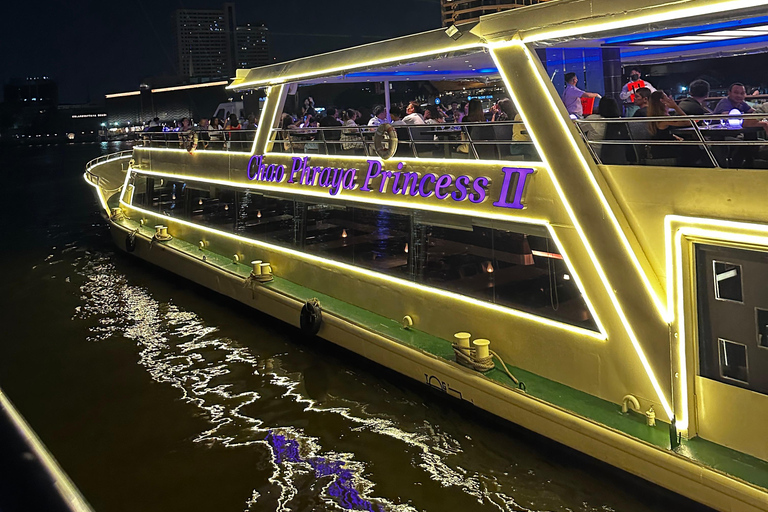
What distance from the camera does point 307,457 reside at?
680 centimetres

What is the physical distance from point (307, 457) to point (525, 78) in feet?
14.1

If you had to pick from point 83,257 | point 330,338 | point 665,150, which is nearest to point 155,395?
point 330,338

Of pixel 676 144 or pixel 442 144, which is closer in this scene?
pixel 676 144

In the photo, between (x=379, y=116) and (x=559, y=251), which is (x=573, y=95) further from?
(x=379, y=116)

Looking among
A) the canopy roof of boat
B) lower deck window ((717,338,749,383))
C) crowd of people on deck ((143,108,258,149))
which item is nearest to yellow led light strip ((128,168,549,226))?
crowd of people on deck ((143,108,258,149))

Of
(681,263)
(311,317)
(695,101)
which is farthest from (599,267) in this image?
(311,317)

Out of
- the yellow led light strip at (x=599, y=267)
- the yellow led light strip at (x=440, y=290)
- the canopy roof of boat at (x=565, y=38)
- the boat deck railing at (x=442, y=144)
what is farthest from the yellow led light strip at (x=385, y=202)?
the canopy roof of boat at (x=565, y=38)

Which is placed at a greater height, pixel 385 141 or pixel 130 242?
pixel 385 141

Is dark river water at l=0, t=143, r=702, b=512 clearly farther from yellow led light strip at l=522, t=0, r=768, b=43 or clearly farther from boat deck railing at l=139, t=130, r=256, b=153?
yellow led light strip at l=522, t=0, r=768, b=43

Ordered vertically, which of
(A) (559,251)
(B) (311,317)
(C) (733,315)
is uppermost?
(A) (559,251)

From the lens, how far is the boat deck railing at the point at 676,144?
201 inches

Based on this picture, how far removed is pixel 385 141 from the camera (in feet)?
27.1

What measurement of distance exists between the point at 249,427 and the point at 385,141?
3752mm

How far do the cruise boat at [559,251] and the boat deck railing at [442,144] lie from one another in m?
0.03
